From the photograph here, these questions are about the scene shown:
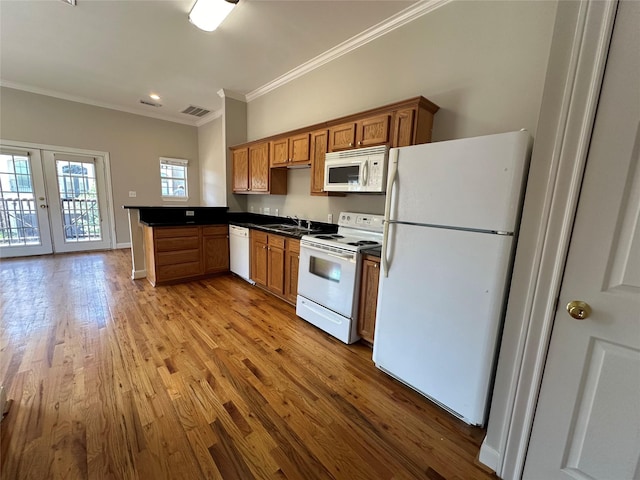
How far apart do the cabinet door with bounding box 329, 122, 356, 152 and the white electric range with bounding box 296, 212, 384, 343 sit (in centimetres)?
72

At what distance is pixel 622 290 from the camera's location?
96 centimetres

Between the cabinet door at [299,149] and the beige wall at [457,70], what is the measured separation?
0.45 m

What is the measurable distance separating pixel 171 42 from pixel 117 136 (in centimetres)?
343

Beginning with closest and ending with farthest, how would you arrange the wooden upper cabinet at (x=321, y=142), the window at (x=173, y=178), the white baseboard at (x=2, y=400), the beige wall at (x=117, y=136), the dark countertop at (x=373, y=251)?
the white baseboard at (x=2, y=400) → the dark countertop at (x=373, y=251) → the wooden upper cabinet at (x=321, y=142) → the beige wall at (x=117, y=136) → the window at (x=173, y=178)

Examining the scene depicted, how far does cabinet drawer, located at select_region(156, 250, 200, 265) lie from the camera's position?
11.8ft

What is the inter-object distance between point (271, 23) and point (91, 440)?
3533mm

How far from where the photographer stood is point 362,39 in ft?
9.21

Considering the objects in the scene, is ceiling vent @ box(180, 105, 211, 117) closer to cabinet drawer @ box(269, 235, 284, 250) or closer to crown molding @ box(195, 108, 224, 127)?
crown molding @ box(195, 108, 224, 127)

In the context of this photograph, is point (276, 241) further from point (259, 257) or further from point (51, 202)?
point (51, 202)

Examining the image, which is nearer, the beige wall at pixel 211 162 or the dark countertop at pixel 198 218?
the dark countertop at pixel 198 218

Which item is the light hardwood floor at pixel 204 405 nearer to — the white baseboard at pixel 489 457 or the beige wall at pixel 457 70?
the white baseboard at pixel 489 457

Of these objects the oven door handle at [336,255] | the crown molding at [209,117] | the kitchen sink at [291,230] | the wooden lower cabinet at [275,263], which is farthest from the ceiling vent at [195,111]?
the oven door handle at [336,255]

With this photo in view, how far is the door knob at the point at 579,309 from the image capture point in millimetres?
1016

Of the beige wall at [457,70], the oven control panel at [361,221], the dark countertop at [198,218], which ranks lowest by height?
the dark countertop at [198,218]
